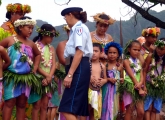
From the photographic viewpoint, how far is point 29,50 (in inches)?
193

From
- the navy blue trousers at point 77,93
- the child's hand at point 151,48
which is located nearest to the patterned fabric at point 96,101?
the navy blue trousers at point 77,93

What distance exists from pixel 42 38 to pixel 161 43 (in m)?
1.99

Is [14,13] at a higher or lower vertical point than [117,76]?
higher

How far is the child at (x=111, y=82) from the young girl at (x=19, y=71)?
3.77 ft

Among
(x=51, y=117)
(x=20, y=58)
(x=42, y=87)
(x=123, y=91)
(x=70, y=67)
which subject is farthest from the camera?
(x=51, y=117)

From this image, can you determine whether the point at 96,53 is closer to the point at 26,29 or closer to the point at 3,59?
the point at 26,29

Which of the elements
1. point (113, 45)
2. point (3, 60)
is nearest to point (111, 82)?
point (113, 45)

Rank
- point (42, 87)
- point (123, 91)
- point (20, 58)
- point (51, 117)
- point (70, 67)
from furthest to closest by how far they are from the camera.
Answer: point (51, 117)
point (123, 91)
point (42, 87)
point (20, 58)
point (70, 67)

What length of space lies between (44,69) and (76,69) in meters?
1.43

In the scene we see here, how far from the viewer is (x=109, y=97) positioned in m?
5.39

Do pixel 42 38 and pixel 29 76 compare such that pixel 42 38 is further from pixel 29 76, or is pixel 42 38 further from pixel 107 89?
pixel 107 89

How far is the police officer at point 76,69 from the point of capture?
13.3 feet

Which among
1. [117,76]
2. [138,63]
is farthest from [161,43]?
[117,76]

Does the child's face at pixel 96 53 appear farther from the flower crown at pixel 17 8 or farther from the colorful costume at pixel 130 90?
the flower crown at pixel 17 8
